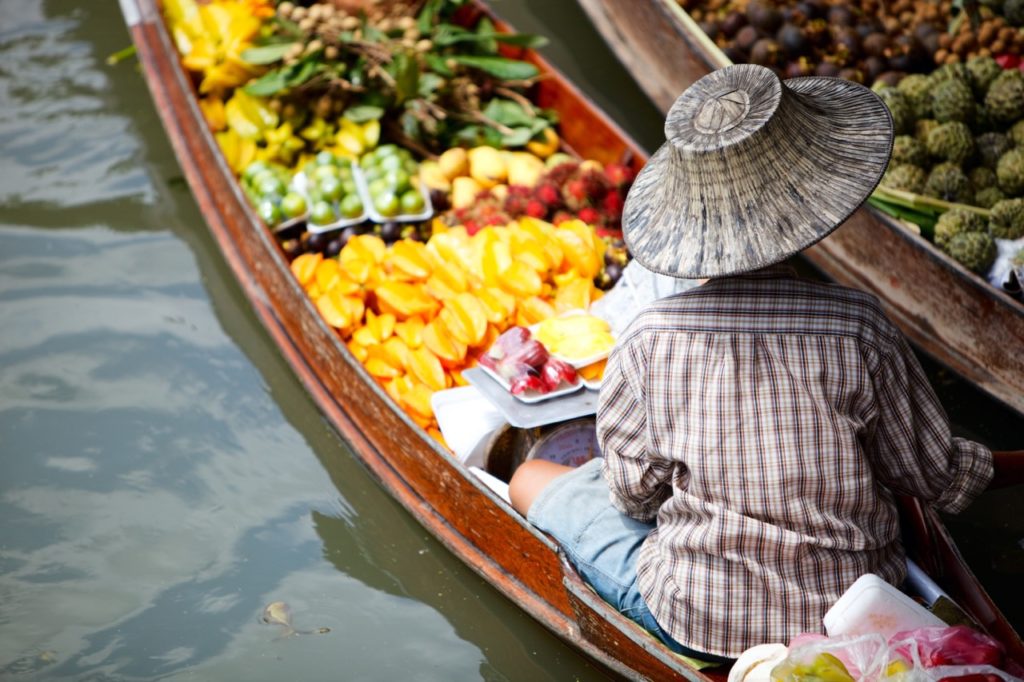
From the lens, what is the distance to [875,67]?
4.57m

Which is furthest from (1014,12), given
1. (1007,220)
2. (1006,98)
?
(1007,220)

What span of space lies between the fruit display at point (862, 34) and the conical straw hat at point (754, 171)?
271 cm

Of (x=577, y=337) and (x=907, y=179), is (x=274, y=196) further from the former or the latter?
(x=907, y=179)

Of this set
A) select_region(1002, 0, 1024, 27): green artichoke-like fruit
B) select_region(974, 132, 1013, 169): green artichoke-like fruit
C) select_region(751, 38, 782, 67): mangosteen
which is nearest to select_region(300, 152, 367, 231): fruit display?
select_region(751, 38, 782, 67): mangosteen

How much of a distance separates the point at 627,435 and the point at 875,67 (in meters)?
3.21

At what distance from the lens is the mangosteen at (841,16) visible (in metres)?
4.80

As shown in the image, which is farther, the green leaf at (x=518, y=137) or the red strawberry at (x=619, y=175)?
the green leaf at (x=518, y=137)

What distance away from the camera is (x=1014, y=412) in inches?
133

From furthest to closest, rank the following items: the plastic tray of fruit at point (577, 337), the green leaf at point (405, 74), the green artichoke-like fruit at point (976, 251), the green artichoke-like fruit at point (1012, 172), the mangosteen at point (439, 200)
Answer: the green leaf at point (405, 74) < the mangosteen at point (439, 200) < the green artichoke-like fruit at point (1012, 172) < the green artichoke-like fruit at point (976, 251) < the plastic tray of fruit at point (577, 337)

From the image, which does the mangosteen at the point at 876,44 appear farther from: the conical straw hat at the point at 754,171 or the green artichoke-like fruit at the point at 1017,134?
the conical straw hat at the point at 754,171

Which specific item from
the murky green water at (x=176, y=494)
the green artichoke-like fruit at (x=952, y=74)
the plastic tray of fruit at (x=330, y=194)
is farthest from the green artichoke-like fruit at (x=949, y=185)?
the plastic tray of fruit at (x=330, y=194)

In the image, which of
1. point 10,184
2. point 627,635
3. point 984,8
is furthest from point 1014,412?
point 10,184

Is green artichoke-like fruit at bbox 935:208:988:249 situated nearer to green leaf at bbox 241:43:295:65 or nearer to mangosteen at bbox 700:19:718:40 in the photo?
mangosteen at bbox 700:19:718:40

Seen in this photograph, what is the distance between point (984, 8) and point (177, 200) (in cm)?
399
